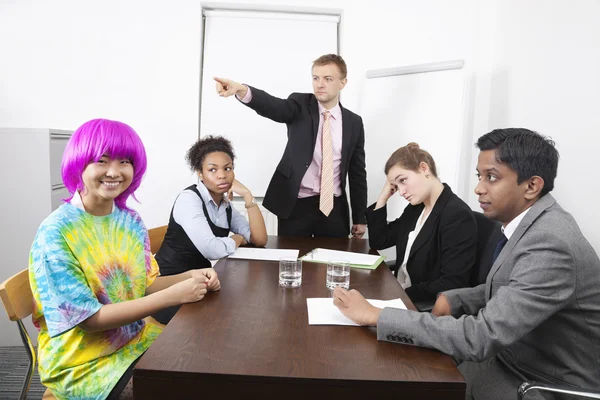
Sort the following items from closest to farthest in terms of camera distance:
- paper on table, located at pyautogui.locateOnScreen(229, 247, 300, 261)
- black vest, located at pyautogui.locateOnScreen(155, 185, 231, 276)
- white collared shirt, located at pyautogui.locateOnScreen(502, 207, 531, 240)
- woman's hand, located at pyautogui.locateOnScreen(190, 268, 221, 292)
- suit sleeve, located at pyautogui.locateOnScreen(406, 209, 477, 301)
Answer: white collared shirt, located at pyautogui.locateOnScreen(502, 207, 531, 240) → woman's hand, located at pyautogui.locateOnScreen(190, 268, 221, 292) → suit sleeve, located at pyautogui.locateOnScreen(406, 209, 477, 301) → paper on table, located at pyautogui.locateOnScreen(229, 247, 300, 261) → black vest, located at pyautogui.locateOnScreen(155, 185, 231, 276)

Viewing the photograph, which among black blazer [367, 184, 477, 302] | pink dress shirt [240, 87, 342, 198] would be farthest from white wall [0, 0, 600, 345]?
black blazer [367, 184, 477, 302]

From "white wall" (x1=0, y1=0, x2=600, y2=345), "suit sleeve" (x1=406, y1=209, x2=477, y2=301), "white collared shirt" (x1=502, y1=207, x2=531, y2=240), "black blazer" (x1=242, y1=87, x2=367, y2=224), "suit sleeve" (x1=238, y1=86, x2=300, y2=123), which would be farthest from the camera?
"white wall" (x1=0, y1=0, x2=600, y2=345)

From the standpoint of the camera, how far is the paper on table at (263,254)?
1953mm

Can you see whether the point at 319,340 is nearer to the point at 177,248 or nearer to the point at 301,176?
the point at 177,248

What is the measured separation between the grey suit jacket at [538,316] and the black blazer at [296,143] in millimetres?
1530

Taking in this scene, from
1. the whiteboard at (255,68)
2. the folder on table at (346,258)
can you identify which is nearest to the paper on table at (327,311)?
the folder on table at (346,258)

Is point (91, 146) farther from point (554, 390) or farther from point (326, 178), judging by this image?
point (326, 178)

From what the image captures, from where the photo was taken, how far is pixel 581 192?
207 cm

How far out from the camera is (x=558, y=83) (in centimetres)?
231

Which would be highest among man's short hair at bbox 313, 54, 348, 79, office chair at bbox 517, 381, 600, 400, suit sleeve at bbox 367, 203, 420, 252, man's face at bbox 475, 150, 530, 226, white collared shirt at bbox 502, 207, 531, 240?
man's short hair at bbox 313, 54, 348, 79

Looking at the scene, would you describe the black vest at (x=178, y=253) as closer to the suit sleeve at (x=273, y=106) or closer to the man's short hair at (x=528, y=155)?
the suit sleeve at (x=273, y=106)

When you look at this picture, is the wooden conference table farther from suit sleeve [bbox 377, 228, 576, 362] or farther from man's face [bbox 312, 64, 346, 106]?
man's face [bbox 312, 64, 346, 106]

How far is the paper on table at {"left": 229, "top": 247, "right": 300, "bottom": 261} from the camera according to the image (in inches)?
76.9

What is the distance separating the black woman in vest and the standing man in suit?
0.38 m
